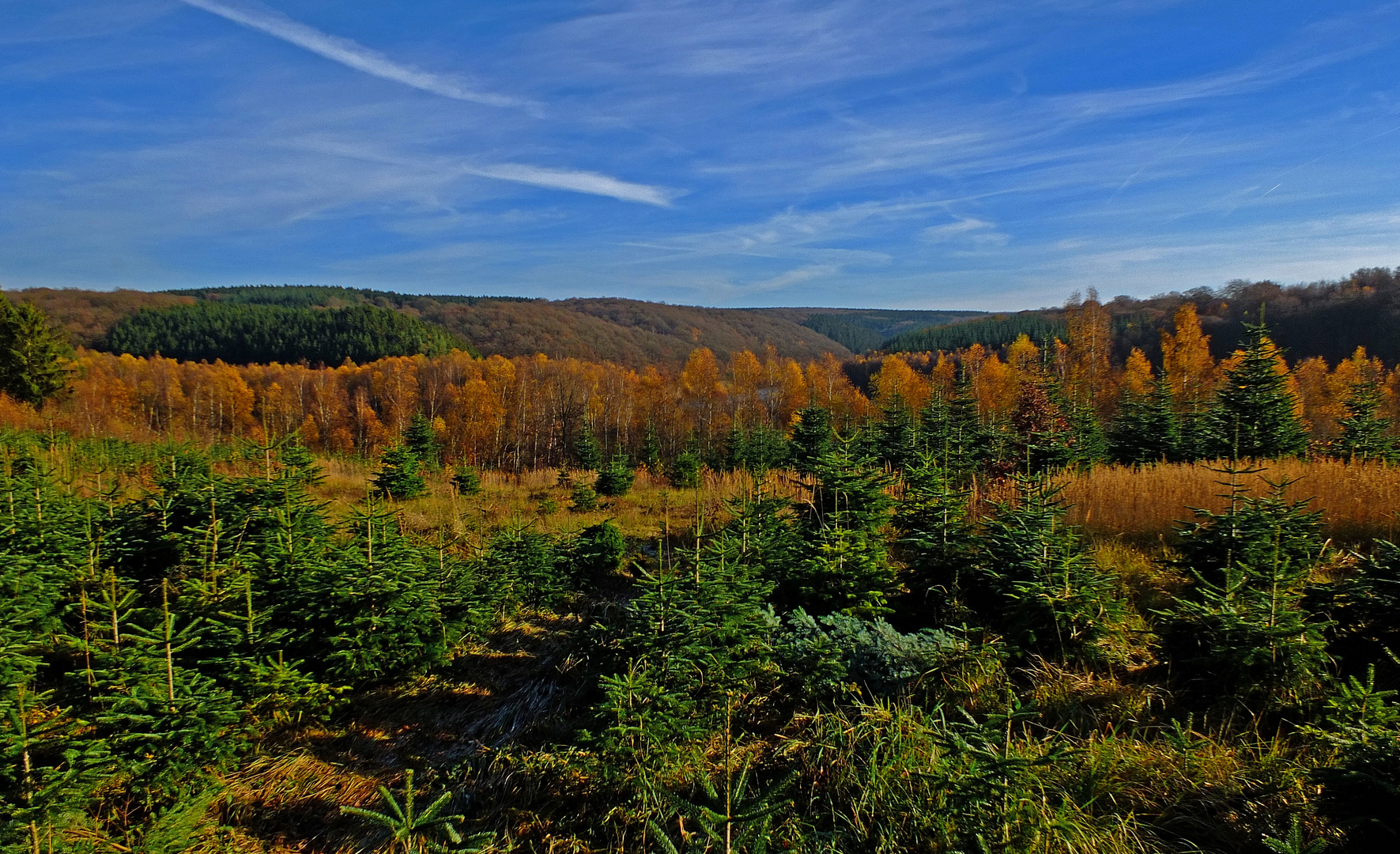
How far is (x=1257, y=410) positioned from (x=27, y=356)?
3790cm

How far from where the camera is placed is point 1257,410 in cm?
840

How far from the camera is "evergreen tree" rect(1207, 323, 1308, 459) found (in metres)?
7.71

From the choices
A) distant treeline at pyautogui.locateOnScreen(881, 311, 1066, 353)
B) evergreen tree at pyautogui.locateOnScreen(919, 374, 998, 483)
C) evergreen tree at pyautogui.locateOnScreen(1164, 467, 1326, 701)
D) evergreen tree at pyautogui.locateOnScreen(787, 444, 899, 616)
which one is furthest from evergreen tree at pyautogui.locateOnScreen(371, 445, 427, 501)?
distant treeline at pyautogui.locateOnScreen(881, 311, 1066, 353)

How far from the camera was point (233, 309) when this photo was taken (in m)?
104

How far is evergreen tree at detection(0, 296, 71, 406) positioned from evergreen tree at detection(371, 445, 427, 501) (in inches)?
842

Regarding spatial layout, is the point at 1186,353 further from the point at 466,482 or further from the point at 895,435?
the point at 466,482

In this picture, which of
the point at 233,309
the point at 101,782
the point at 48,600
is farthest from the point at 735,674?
the point at 233,309

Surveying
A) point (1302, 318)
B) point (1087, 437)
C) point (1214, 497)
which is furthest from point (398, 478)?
point (1302, 318)

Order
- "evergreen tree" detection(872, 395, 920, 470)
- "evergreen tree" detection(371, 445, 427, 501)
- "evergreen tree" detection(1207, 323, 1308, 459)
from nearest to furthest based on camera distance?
"evergreen tree" detection(1207, 323, 1308, 459) < "evergreen tree" detection(371, 445, 427, 501) < "evergreen tree" detection(872, 395, 920, 470)

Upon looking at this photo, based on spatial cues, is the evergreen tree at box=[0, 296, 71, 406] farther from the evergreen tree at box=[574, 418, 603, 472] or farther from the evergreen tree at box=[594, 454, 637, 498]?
the evergreen tree at box=[594, 454, 637, 498]

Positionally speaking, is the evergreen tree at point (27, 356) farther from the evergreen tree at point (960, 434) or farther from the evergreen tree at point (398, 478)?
the evergreen tree at point (960, 434)

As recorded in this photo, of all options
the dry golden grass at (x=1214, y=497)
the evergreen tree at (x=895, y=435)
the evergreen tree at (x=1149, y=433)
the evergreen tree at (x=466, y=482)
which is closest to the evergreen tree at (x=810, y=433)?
the evergreen tree at (x=895, y=435)

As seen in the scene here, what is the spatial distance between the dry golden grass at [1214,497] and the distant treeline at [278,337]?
88.7 meters

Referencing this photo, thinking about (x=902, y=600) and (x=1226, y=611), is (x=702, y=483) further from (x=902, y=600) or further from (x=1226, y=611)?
(x=1226, y=611)
